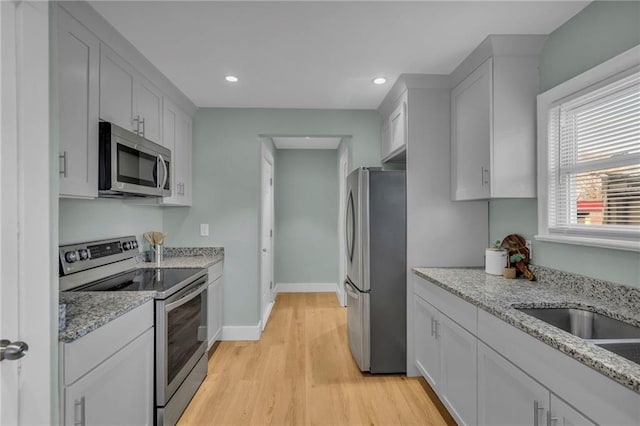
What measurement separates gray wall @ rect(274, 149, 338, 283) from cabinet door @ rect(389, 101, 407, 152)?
243 cm

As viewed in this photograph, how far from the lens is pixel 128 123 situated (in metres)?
2.22

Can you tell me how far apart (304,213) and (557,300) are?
4134 millimetres

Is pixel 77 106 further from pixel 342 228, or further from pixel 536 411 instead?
pixel 342 228

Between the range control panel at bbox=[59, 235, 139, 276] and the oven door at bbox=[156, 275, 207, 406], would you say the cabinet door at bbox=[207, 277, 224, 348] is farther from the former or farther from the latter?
the range control panel at bbox=[59, 235, 139, 276]

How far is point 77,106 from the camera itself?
1712 millimetres

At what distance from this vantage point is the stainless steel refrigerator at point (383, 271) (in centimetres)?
271

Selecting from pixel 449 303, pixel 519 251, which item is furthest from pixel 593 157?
pixel 449 303

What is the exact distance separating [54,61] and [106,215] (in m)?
1.51

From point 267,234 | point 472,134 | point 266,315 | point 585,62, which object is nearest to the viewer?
point 585,62

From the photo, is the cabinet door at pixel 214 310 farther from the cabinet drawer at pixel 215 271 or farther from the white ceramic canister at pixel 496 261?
the white ceramic canister at pixel 496 261

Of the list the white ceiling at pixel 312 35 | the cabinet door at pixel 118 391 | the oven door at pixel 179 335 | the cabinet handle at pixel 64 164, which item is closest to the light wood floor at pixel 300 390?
the oven door at pixel 179 335

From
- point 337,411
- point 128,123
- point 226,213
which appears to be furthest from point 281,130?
point 337,411

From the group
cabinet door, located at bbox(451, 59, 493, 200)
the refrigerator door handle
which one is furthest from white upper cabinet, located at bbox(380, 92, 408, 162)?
the refrigerator door handle

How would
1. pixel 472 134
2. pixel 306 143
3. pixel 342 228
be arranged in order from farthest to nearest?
1. pixel 306 143
2. pixel 342 228
3. pixel 472 134
